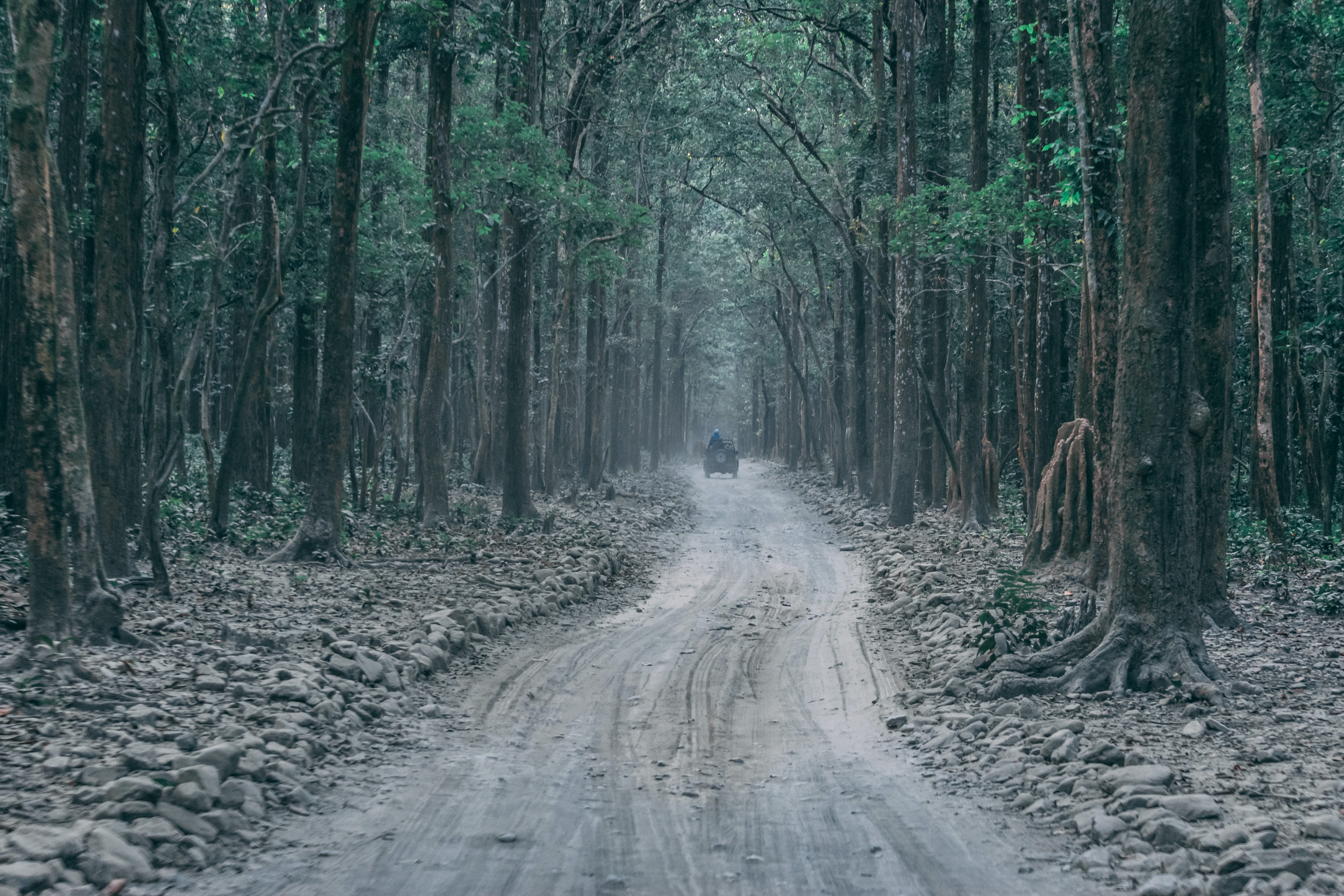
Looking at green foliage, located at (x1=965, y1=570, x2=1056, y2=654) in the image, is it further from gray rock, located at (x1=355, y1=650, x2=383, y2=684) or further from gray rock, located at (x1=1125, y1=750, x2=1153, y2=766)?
gray rock, located at (x1=355, y1=650, x2=383, y2=684)

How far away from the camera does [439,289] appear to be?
1652cm

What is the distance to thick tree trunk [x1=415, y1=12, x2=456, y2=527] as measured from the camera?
16.0 m

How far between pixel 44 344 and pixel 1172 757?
7.57 meters

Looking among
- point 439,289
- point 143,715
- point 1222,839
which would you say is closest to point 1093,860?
point 1222,839

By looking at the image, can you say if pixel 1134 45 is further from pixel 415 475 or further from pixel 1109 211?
pixel 415 475

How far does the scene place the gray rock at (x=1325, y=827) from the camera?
4.35 meters

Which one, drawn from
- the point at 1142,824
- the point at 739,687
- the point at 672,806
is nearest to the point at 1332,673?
the point at 1142,824

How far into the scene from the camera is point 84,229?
47.0 feet

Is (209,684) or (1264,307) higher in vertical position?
(1264,307)

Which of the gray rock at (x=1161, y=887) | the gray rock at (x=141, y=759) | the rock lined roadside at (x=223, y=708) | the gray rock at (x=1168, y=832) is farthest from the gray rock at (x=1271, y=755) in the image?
the gray rock at (x=141, y=759)

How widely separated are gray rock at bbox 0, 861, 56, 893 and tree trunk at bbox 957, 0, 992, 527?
16.8 meters

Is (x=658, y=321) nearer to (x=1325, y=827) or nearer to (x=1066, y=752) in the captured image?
(x=1066, y=752)

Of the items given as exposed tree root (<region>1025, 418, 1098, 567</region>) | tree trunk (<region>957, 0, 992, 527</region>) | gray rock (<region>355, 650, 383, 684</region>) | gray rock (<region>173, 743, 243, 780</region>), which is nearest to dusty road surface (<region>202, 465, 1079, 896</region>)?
gray rock (<region>173, 743, 243, 780</region>)

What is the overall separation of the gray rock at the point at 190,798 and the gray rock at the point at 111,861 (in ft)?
1.45
